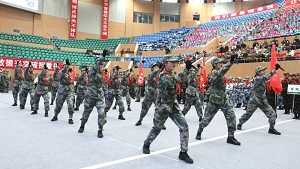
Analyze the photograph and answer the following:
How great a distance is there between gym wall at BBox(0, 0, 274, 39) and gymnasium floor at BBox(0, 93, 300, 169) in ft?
76.0

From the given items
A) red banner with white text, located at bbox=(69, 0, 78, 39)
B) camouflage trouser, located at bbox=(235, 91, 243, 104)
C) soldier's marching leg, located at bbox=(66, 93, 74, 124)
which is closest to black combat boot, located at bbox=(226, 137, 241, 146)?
soldier's marching leg, located at bbox=(66, 93, 74, 124)

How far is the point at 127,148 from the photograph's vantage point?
15.9ft

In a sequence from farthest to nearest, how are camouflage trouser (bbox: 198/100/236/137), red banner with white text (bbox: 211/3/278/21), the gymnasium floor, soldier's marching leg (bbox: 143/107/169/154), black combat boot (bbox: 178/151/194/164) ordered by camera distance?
red banner with white text (bbox: 211/3/278/21), camouflage trouser (bbox: 198/100/236/137), soldier's marching leg (bbox: 143/107/169/154), black combat boot (bbox: 178/151/194/164), the gymnasium floor

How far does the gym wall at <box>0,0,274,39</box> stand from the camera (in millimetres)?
27141

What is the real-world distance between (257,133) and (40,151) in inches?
203

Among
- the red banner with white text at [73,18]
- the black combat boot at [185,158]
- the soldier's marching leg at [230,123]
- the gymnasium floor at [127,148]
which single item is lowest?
the gymnasium floor at [127,148]

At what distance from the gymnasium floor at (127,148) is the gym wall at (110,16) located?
76.0 feet

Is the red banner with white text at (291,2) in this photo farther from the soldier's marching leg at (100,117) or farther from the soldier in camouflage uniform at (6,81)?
the soldier in camouflage uniform at (6,81)

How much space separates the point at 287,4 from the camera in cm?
2439

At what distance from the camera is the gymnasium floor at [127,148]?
12.9ft

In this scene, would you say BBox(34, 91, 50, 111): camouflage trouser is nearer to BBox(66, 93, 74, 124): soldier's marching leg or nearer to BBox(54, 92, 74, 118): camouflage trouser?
BBox(54, 92, 74, 118): camouflage trouser

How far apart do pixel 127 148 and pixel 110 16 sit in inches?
1205

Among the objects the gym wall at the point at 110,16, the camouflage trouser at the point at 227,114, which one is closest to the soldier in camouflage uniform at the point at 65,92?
the camouflage trouser at the point at 227,114

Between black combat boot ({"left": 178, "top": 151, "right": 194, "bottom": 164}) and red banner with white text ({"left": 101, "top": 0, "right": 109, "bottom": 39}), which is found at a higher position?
red banner with white text ({"left": 101, "top": 0, "right": 109, "bottom": 39})
